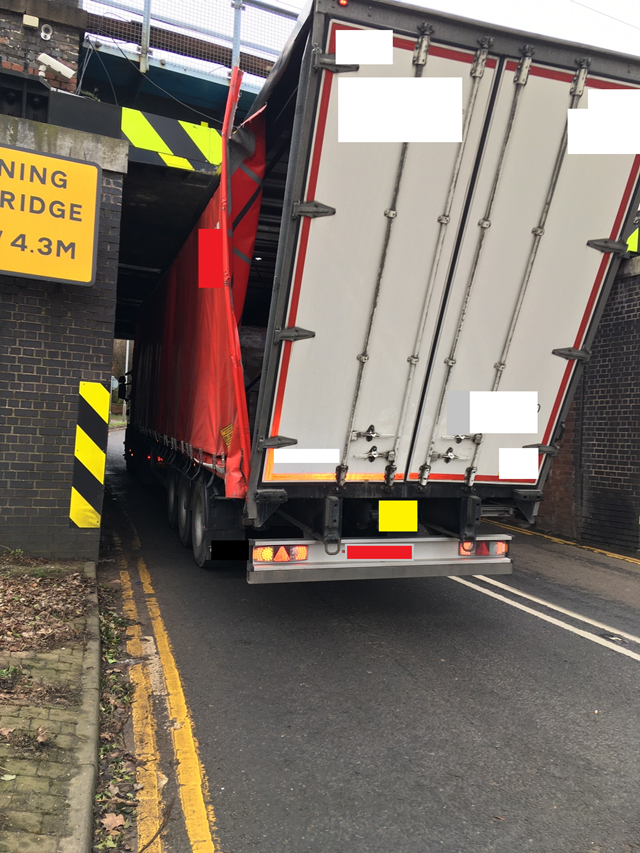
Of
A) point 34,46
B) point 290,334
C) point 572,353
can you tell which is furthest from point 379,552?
point 34,46

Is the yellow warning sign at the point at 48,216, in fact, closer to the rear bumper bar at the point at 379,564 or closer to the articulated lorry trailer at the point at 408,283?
the articulated lorry trailer at the point at 408,283

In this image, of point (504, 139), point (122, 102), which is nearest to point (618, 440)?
point (504, 139)

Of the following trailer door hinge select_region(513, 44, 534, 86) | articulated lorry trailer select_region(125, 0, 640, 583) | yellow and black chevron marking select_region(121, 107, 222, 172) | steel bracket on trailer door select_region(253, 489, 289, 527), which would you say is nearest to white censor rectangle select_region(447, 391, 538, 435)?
articulated lorry trailer select_region(125, 0, 640, 583)

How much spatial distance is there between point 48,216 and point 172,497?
13.8ft

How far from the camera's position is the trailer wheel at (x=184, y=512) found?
8.01 m

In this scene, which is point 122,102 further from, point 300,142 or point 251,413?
point 300,142

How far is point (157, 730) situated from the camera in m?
3.71

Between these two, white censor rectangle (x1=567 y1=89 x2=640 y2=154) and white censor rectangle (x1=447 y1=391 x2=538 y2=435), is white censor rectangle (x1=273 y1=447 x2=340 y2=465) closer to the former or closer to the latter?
white censor rectangle (x1=447 y1=391 x2=538 y2=435)

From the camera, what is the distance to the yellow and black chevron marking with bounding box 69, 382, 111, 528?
693 cm

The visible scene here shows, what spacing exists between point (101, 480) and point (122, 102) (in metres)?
7.72

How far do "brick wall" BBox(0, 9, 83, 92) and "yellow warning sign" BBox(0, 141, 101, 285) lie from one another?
9.42 ft

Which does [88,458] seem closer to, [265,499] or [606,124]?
[265,499]

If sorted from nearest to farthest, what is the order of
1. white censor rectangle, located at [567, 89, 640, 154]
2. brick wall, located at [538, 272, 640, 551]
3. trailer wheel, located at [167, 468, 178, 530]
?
white censor rectangle, located at [567, 89, 640, 154], trailer wheel, located at [167, 468, 178, 530], brick wall, located at [538, 272, 640, 551]

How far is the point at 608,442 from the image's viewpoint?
394 inches
